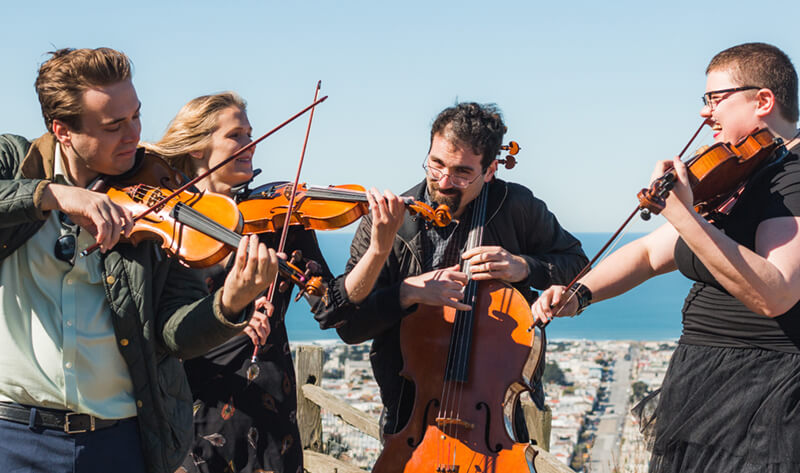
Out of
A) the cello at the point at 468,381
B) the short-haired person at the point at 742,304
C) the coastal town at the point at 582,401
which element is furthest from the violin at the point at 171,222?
the coastal town at the point at 582,401

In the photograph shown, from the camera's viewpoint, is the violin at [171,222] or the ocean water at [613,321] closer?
the violin at [171,222]

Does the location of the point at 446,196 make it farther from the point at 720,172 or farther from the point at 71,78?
the point at 71,78

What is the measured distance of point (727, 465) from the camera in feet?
8.05

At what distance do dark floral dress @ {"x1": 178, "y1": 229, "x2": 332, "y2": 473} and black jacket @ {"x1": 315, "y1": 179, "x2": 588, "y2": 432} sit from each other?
17cm

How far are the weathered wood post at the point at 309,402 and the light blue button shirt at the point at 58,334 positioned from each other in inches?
122

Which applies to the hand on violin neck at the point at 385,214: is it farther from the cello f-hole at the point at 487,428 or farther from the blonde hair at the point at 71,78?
the blonde hair at the point at 71,78

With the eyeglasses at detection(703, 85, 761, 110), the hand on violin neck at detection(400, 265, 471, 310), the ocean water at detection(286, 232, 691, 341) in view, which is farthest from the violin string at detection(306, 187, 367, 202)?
the ocean water at detection(286, 232, 691, 341)

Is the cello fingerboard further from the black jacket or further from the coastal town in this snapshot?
the coastal town

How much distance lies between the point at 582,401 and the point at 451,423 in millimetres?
9381

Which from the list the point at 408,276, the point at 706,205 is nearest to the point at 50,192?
the point at 408,276

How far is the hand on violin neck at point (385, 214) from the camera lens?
9.29 feet

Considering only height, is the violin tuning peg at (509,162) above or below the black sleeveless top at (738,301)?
above

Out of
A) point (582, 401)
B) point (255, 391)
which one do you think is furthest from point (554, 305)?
point (582, 401)

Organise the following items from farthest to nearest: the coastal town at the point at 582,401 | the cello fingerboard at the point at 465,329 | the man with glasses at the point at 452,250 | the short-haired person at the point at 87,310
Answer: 1. the coastal town at the point at 582,401
2. the man with glasses at the point at 452,250
3. the cello fingerboard at the point at 465,329
4. the short-haired person at the point at 87,310
